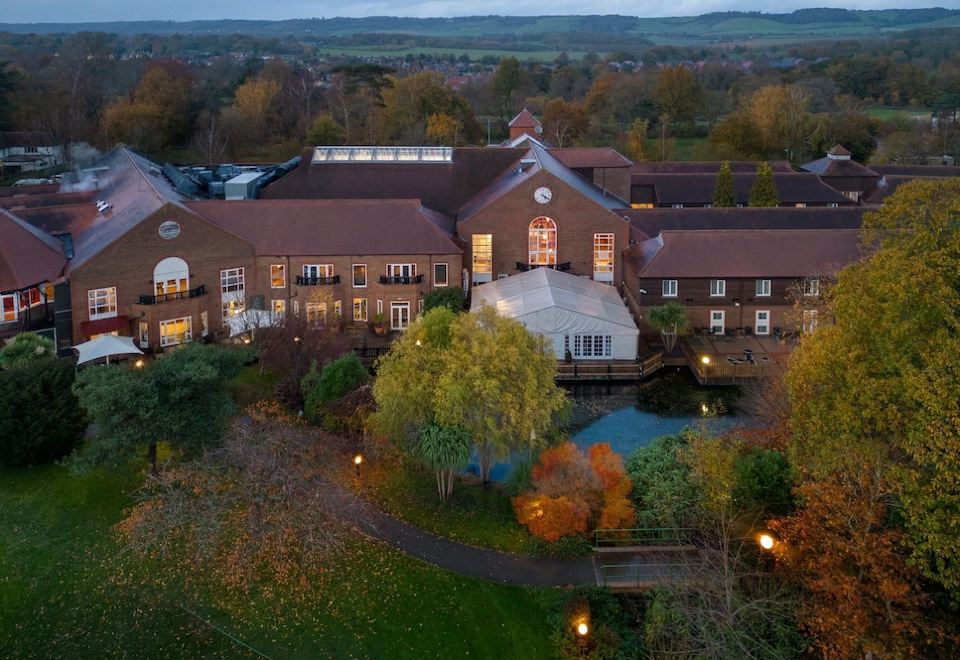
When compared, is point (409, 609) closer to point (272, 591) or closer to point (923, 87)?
point (272, 591)

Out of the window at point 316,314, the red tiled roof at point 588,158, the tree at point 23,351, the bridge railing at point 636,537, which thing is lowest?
the bridge railing at point 636,537

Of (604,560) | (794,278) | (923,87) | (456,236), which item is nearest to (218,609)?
(604,560)

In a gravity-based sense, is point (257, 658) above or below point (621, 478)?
below

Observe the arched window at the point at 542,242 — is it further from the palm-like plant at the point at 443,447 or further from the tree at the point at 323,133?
the tree at the point at 323,133

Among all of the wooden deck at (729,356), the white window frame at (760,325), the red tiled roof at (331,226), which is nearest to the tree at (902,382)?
the wooden deck at (729,356)

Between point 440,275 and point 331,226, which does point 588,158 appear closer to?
Result: point 440,275

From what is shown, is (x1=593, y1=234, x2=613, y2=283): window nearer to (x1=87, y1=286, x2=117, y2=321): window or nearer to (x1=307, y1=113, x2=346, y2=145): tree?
(x1=87, y1=286, x2=117, y2=321): window
